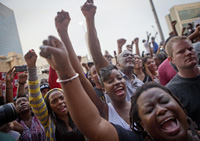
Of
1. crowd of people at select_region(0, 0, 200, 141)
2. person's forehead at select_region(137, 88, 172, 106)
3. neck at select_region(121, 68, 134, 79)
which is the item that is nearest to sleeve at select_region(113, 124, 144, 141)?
crowd of people at select_region(0, 0, 200, 141)

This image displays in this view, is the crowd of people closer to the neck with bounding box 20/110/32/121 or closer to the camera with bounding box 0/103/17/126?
the neck with bounding box 20/110/32/121

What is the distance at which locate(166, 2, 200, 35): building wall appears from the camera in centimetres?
4521

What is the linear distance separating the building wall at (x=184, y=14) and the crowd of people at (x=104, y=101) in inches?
1931

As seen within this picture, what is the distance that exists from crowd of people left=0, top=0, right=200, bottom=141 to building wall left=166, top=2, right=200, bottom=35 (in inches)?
1931

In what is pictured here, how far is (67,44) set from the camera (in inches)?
57.7

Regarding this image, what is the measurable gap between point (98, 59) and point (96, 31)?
392mm

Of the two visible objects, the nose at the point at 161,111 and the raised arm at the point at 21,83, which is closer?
the nose at the point at 161,111

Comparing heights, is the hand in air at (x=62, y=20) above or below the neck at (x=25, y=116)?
above

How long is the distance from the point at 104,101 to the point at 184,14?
5424 cm

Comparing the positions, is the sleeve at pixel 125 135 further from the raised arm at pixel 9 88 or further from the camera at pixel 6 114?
the raised arm at pixel 9 88

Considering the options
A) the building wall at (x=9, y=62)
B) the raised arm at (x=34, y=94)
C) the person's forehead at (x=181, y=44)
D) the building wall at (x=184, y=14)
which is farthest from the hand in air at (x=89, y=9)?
the building wall at (x=184, y=14)

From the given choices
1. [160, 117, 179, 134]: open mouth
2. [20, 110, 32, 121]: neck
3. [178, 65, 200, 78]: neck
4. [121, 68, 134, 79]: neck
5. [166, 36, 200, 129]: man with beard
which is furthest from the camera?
[121, 68, 134, 79]: neck

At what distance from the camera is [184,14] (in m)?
46.2

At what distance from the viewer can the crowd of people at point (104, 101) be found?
0.95m
